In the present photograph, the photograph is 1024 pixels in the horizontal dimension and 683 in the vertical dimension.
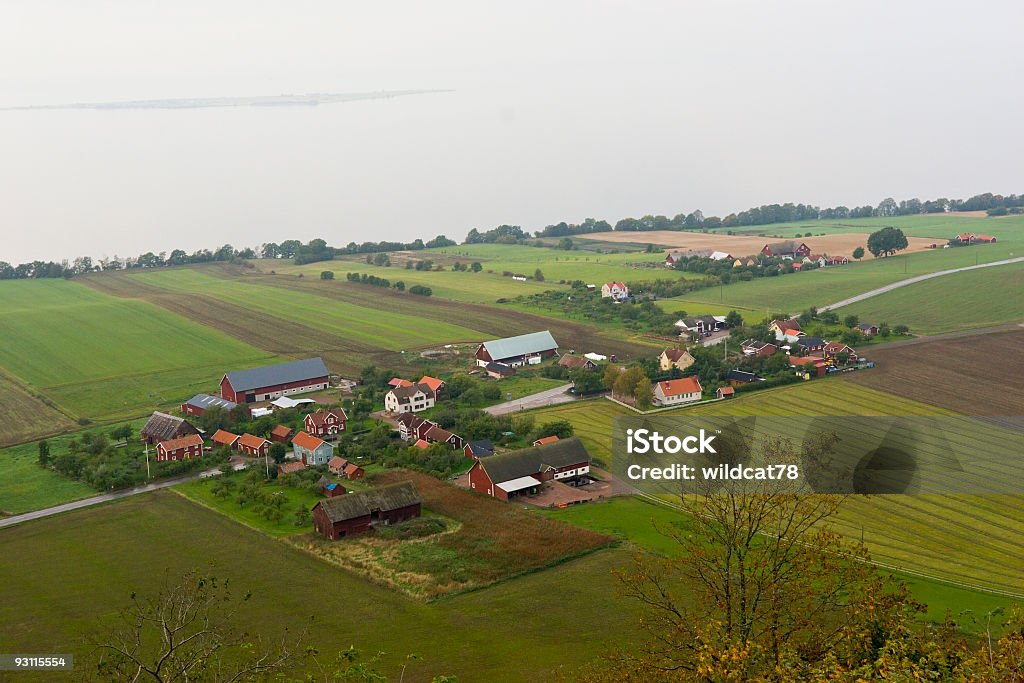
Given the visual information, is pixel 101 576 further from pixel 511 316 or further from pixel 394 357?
pixel 511 316

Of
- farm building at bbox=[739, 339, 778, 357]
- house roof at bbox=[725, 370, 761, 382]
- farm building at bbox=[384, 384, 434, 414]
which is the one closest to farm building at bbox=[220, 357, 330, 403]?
farm building at bbox=[384, 384, 434, 414]

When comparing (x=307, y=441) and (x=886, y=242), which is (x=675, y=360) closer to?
(x=307, y=441)

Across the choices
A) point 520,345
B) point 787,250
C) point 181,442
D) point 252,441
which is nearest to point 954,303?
point 787,250

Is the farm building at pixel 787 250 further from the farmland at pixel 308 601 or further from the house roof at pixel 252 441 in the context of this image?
the farmland at pixel 308 601

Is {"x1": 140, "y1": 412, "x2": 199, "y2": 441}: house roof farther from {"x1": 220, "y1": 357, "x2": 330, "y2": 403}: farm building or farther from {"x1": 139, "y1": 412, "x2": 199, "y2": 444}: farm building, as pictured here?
{"x1": 220, "y1": 357, "x2": 330, "y2": 403}: farm building

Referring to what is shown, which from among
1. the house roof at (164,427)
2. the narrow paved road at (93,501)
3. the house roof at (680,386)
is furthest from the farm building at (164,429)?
the house roof at (680,386)
